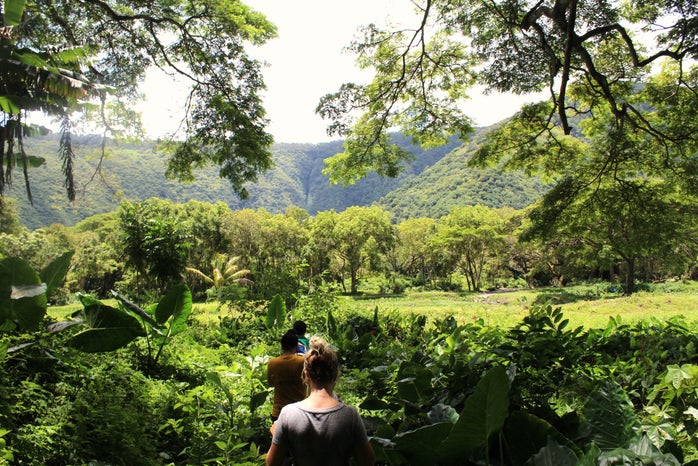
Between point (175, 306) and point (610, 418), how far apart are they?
460 cm

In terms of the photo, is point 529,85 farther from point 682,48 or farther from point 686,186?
point 686,186

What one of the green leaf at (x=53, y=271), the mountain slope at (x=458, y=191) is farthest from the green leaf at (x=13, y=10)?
the mountain slope at (x=458, y=191)

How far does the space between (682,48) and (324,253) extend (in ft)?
117

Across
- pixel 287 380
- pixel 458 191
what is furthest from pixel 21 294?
pixel 458 191

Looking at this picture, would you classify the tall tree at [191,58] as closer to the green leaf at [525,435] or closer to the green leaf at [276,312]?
the green leaf at [276,312]

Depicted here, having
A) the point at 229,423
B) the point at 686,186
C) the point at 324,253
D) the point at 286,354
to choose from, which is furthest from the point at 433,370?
the point at 324,253

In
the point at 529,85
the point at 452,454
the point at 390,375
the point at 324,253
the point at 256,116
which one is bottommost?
the point at 324,253

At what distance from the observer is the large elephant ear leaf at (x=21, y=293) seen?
2.72 metres

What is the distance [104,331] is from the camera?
11.9ft

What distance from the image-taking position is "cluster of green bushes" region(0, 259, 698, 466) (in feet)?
4.09

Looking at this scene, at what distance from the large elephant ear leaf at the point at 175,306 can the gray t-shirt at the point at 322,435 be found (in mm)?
3129

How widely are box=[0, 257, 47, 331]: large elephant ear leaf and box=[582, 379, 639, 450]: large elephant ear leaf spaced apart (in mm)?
3168

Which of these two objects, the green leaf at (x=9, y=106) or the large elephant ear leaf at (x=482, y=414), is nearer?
the large elephant ear leaf at (x=482, y=414)

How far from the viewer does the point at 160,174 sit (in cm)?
11369
